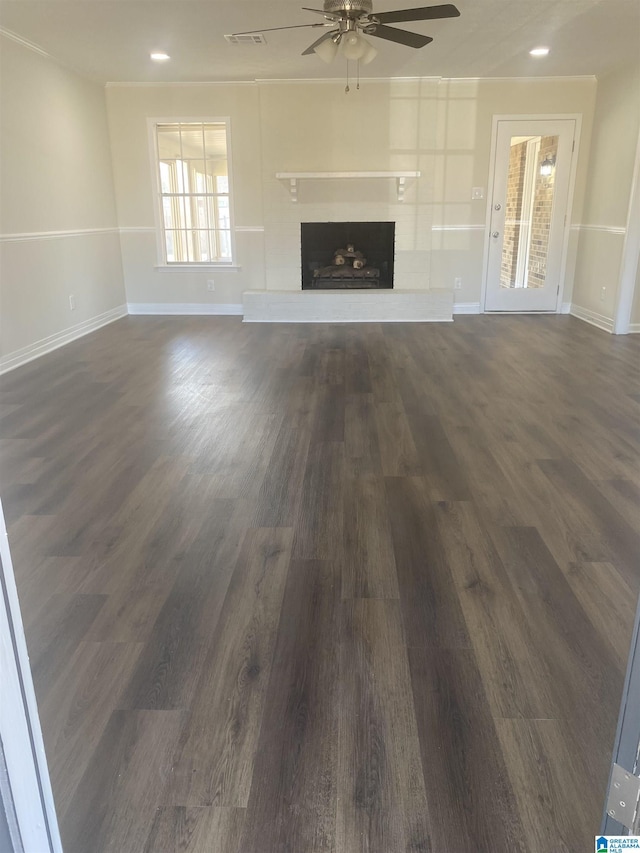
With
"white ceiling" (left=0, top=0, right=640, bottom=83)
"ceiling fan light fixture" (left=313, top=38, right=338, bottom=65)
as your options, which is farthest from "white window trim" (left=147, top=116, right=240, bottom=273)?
"ceiling fan light fixture" (left=313, top=38, right=338, bottom=65)

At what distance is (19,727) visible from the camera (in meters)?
0.83

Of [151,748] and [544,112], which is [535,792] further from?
[544,112]

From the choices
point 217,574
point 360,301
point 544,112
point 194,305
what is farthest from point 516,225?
point 217,574

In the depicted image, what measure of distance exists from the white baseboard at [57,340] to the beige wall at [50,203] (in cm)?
2

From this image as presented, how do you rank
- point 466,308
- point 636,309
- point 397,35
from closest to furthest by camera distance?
point 397,35
point 636,309
point 466,308

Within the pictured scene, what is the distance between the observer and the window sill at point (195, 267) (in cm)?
725

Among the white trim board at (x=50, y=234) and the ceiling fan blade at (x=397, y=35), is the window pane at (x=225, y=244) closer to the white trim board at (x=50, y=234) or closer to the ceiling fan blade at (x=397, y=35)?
the white trim board at (x=50, y=234)

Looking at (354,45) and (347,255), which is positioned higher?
(354,45)

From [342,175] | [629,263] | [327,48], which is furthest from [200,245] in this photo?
[629,263]

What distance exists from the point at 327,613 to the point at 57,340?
16.0 feet

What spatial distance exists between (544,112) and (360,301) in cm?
287

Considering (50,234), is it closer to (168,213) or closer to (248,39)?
(168,213)

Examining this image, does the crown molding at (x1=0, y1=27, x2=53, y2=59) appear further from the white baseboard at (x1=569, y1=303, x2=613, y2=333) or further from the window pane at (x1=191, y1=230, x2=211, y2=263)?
the white baseboard at (x1=569, y1=303, x2=613, y2=333)

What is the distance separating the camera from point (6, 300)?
4926mm
